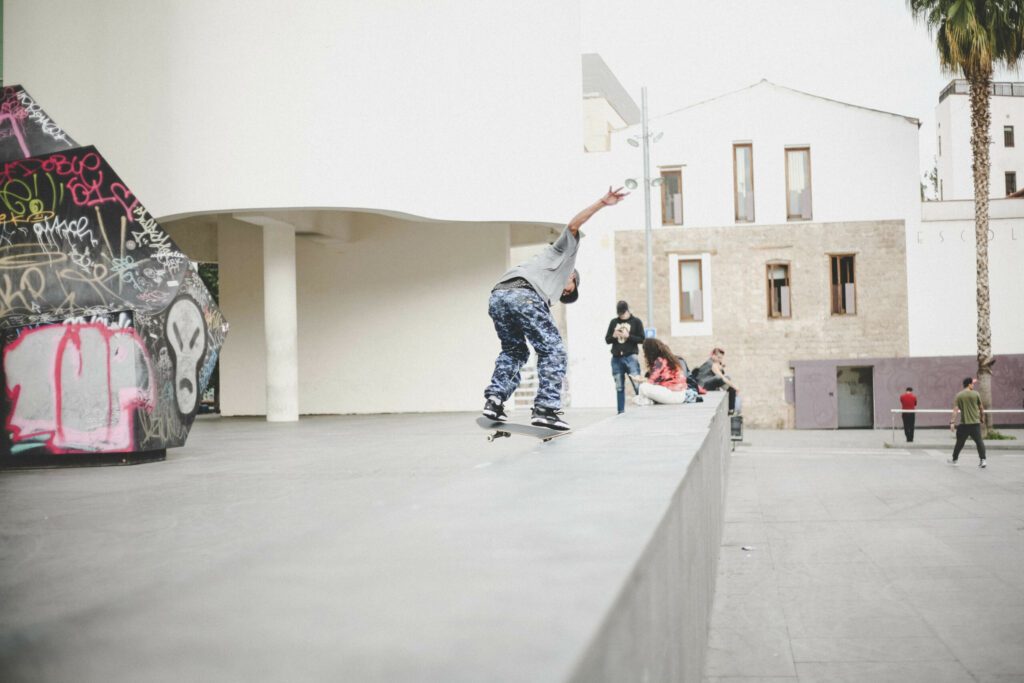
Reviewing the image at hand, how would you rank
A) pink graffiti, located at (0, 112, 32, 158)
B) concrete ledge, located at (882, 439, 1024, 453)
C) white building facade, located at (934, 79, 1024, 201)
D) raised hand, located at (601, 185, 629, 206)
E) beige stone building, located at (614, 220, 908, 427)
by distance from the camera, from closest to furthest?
raised hand, located at (601, 185, 629, 206)
pink graffiti, located at (0, 112, 32, 158)
concrete ledge, located at (882, 439, 1024, 453)
beige stone building, located at (614, 220, 908, 427)
white building facade, located at (934, 79, 1024, 201)

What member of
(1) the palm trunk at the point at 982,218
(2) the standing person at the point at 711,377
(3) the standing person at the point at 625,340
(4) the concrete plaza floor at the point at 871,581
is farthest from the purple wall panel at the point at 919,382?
(3) the standing person at the point at 625,340

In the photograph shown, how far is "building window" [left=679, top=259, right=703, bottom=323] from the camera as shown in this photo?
33.7 meters

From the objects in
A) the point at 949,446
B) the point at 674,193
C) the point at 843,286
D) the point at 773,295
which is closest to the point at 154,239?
the point at 949,446

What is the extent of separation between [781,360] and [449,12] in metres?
19.2

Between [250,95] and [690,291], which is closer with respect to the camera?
[250,95]

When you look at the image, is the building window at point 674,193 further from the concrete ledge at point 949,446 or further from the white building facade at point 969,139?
the white building facade at point 969,139

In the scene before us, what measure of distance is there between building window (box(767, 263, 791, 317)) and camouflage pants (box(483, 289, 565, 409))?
27412mm

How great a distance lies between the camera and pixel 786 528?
1126 centimetres

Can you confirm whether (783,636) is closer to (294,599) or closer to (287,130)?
(294,599)

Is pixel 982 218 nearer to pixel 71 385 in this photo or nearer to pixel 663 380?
pixel 663 380

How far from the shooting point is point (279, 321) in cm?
1916

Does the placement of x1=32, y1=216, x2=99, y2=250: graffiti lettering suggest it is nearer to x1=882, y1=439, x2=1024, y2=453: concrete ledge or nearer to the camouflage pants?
the camouflage pants

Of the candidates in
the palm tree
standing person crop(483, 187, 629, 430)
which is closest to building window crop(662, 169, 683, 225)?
the palm tree

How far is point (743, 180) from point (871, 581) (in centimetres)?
2737
